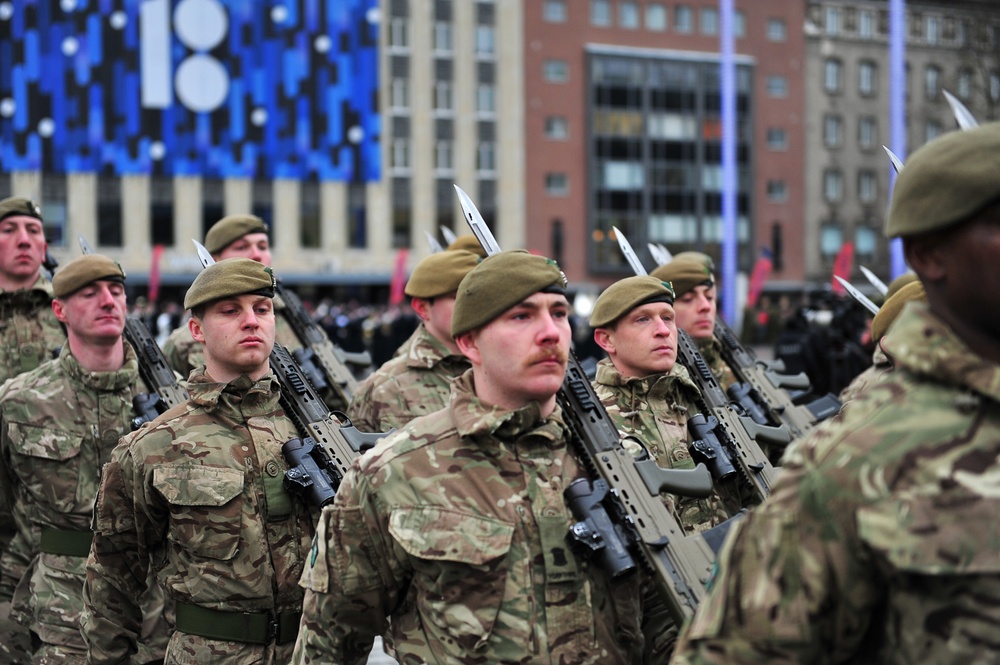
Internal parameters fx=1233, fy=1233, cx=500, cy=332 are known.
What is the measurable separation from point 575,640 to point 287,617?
1.55 meters

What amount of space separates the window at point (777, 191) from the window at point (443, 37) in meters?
15.9

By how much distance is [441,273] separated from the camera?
20.1 feet

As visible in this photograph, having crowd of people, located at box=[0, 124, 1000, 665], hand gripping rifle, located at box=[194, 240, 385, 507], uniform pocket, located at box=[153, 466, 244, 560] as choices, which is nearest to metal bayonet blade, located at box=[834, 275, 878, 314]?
crowd of people, located at box=[0, 124, 1000, 665]

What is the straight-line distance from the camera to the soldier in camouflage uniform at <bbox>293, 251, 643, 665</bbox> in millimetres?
3061

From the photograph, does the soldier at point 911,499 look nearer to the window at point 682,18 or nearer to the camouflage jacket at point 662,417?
the camouflage jacket at point 662,417

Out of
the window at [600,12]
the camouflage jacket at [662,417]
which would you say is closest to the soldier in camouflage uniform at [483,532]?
the camouflage jacket at [662,417]

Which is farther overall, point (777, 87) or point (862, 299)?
point (777, 87)

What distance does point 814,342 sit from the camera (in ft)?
41.4

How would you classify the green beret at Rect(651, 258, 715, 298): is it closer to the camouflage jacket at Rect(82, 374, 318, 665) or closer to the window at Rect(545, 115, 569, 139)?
the camouflage jacket at Rect(82, 374, 318, 665)

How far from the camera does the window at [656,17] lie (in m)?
52.2

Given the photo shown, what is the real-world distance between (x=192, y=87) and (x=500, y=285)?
144 feet

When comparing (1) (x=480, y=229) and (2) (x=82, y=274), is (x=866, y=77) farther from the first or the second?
(1) (x=480, y=229)

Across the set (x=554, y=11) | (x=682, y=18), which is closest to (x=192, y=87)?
(x=554, y=11)

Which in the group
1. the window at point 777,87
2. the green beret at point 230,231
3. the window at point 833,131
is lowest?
the green beret at point 230,231
